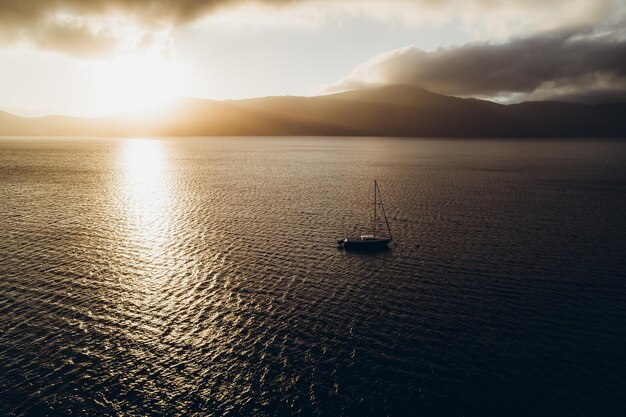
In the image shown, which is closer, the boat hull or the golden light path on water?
the golden light path on water

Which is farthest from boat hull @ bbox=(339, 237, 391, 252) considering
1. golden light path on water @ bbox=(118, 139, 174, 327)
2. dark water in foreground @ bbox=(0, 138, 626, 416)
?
golden light path on water @ bbox=(118, 139, 174, 327)

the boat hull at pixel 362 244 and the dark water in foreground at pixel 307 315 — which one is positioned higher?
the boat hull at pixel 362 244

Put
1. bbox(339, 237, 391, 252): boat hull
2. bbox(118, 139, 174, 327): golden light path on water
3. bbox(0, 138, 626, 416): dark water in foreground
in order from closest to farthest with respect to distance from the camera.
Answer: bbox(0, 138, 626, 416): dark water in foreground → bbox(118, 139, 174, 327): golden light path on water → bbox(339, 237, 391, 252): boat hull

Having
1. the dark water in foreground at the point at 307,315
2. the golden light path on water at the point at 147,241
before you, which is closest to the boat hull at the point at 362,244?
the dark water in foreground at the point at 307,315

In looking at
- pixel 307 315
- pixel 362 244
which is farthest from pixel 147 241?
pixel 307 315

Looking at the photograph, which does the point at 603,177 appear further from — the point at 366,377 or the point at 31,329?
the point at 31,329

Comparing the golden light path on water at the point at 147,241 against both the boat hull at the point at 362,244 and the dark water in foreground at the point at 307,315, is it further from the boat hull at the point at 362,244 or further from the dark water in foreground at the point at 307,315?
the boat hull at the point at 362,244

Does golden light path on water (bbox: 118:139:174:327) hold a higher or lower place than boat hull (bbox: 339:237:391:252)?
lower

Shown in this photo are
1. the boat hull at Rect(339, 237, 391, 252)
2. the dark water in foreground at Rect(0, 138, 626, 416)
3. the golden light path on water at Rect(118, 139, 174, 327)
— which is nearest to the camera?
the dark water in foreground at Rect(0, 138, 626, 416)

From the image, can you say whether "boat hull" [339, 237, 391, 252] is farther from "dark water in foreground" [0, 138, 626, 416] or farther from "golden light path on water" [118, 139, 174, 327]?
"golden light path on water" [118, 139, 174, 327]
